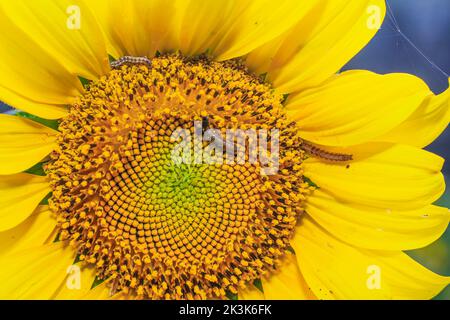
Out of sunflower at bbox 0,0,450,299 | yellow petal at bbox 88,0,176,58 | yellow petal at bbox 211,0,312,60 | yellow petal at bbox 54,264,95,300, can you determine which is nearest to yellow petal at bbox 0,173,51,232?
sunflower at bbox 0,0,450,299

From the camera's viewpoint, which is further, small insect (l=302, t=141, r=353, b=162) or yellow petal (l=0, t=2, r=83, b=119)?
small insect (l=302, t=141, r=353, b=162)

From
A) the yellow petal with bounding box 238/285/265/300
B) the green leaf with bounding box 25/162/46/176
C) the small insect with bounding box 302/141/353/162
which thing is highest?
the small insect with bounding box 302/141/353/162

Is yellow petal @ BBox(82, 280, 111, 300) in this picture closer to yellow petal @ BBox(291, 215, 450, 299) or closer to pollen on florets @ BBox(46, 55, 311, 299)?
pollen on florets @ BBox(46, 55, 311, 299)

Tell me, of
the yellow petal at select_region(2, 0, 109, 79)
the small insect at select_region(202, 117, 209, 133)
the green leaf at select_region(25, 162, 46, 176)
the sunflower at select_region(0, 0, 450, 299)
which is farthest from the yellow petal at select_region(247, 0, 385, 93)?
the green leaf at select_region(25, 162, 46, 176)

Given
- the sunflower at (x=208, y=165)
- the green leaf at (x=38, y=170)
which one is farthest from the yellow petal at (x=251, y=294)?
the green leaf at (x=38, y=170)

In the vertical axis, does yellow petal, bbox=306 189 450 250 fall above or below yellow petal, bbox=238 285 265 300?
above

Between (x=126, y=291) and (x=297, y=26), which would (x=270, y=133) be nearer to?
(x=297, y=26)

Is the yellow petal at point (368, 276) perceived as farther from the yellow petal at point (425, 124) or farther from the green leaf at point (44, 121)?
the green leaf at point (44, 121)

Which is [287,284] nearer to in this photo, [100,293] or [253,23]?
[100,293]
